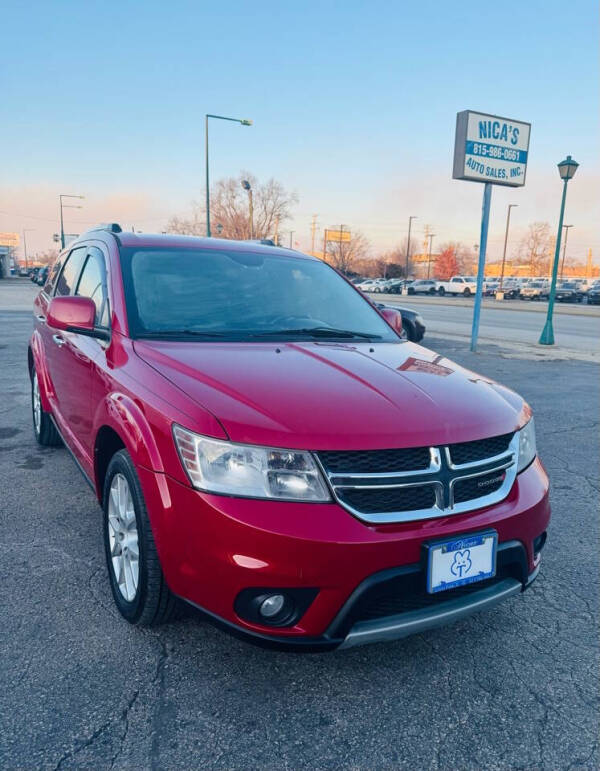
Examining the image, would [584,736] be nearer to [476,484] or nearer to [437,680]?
[437,680]

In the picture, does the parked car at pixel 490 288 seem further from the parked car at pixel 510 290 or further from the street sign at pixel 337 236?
the street sign at pixel 337 236

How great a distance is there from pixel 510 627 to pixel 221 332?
78.0 inches

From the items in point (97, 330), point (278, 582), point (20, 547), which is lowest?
point (20, 547)

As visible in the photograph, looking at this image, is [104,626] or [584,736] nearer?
[584,736]

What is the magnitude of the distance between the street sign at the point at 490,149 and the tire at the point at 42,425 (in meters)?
9.84

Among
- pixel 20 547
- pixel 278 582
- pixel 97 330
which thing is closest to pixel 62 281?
pixel 97 330

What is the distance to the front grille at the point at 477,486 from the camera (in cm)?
220

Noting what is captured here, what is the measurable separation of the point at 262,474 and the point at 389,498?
45 centimetres

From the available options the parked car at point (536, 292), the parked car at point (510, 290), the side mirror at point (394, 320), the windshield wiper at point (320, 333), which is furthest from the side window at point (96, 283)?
the parked car at point (510, 290)

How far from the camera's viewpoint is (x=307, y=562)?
1944mm

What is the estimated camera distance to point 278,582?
197 centimetres

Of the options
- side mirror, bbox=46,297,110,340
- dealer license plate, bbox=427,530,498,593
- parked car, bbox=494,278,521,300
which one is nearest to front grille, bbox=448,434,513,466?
dealer license plate, bbox=427,530,498,593

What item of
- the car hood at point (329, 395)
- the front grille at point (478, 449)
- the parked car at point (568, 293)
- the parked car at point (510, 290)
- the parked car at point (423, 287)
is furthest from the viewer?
the parked car at point (423, 287)

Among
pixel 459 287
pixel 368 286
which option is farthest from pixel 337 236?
pixel 459 287
